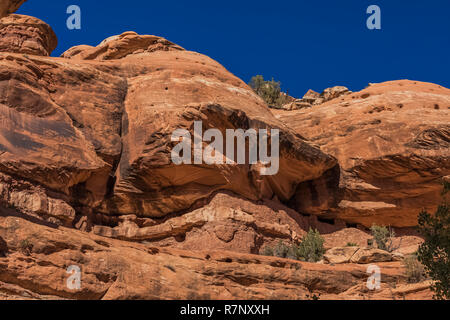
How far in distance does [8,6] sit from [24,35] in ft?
127

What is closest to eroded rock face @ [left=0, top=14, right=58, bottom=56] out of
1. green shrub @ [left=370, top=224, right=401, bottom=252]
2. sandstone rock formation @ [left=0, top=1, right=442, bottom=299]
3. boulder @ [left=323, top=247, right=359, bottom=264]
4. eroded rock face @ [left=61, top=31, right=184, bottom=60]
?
eroded rock face @ [left=61, top=31, right=184, bottom=60]

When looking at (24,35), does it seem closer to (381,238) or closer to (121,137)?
(121,137)

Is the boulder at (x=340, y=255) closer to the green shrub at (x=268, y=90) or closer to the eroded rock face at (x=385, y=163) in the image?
the eroded rock face at (x=385, y=163)

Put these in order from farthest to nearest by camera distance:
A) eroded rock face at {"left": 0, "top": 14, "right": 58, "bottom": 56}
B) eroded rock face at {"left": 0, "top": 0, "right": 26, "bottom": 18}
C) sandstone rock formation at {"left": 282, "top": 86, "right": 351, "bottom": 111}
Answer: eroded rock face at {"left": 0, "top": 14, "right": 58, "bottom": 56}, sandstone rock formation at {"left": 282, "top": 86, "right": 351, "bottom": 111}, eroded rock face at {"left": 0, "top": 0, "right": 26, "bottom": 18}

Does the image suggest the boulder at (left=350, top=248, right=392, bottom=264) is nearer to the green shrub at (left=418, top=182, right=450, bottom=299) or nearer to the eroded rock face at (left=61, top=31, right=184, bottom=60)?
the green shrub at (left=418, top=182, right=450, bottom=299)

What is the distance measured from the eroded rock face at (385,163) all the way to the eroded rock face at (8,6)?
24.3 m

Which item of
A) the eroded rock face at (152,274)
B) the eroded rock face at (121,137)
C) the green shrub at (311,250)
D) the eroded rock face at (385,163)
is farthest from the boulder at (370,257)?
the eroded rock face at (385,163)

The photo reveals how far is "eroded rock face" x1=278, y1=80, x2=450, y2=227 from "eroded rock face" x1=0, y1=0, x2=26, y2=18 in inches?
957

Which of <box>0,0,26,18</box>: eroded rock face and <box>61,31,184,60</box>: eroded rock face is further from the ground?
<box>61,31,184,60</box>: eroded rock face

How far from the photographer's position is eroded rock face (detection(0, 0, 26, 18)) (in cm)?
1130

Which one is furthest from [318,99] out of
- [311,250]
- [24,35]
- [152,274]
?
[152,274]

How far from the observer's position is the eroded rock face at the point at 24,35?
46.3m

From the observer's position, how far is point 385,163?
107 feet

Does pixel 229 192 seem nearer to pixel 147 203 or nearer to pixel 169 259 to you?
pixel 147 203
